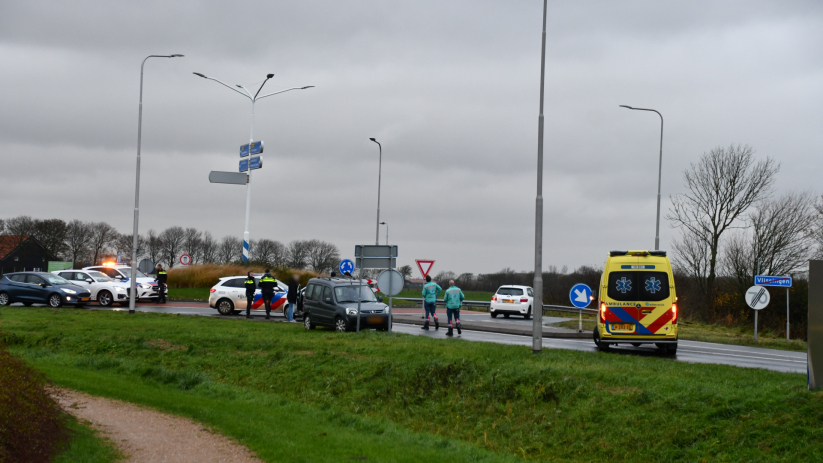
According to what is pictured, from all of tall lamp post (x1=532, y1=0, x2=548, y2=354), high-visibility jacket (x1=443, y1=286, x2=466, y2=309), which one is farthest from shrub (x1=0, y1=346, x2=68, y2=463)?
high-visibility jacket (x1=443, y1=286, x2=466, y2=309)

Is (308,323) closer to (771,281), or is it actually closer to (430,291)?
(430,291)

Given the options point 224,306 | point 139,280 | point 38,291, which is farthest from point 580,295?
point 139,280

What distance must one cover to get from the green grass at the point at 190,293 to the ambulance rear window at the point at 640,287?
101 ft

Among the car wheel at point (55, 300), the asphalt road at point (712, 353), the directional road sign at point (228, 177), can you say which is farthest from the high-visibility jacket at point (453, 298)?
the car wheel at point (55, 300)

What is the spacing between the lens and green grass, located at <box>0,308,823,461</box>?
29.2ft

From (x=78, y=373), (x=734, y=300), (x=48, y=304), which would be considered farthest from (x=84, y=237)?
(x=78, y=373)

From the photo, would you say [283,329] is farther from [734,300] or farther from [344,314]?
[734,300]

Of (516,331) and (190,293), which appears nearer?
(516,331)

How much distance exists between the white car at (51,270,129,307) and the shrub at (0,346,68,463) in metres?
26.4

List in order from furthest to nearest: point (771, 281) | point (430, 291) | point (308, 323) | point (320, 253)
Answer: point (320, 253) < point (771, 281) < point (430, 291) < point (308, 323)

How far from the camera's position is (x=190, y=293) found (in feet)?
149

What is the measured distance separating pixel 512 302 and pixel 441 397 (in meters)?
25.0

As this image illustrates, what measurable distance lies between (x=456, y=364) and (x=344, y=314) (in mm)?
8466

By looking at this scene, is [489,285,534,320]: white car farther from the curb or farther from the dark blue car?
the dark blue car
